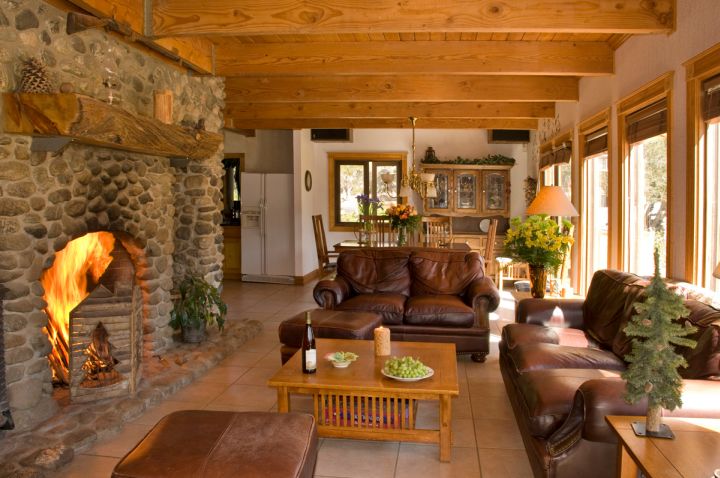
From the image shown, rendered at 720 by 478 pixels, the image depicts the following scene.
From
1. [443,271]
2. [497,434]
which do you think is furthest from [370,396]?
[443,271]

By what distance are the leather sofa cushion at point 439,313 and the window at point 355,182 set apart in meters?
5.49

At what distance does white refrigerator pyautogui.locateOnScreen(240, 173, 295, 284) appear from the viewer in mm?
9383

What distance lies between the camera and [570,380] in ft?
8.95

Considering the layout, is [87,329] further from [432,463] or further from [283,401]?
[432,463]

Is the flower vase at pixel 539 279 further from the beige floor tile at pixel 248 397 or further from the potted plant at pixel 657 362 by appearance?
the potted plant at pixel 657 362

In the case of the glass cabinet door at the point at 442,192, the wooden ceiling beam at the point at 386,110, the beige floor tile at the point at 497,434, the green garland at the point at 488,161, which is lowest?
the beige floor tile at the point at 497,434

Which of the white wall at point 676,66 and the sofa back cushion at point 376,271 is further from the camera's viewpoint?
the sofa back cushion at point 376,271

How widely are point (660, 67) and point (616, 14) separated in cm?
59

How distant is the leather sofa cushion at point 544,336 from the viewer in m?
3.65

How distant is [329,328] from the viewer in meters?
4.27

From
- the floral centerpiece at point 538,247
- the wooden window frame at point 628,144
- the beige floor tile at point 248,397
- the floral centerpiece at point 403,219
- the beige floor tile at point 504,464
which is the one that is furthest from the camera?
the floral centerpiece at point 403,219

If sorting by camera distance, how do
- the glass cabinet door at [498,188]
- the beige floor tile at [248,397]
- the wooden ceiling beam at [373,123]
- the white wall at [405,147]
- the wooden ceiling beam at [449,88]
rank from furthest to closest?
the white wall at [405,147]
the glass cabinet door at [498,188]
the wooden ceiling beam at [373,123]
the wooden ceiling beam at [449,88]
the beige floor tile at [248,397]

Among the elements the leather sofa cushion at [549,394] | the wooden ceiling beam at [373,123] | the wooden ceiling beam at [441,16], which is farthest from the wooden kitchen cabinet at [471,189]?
the leather sofa cushion at [549,394]

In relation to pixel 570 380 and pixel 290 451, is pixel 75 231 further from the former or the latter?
pixel 570 380
